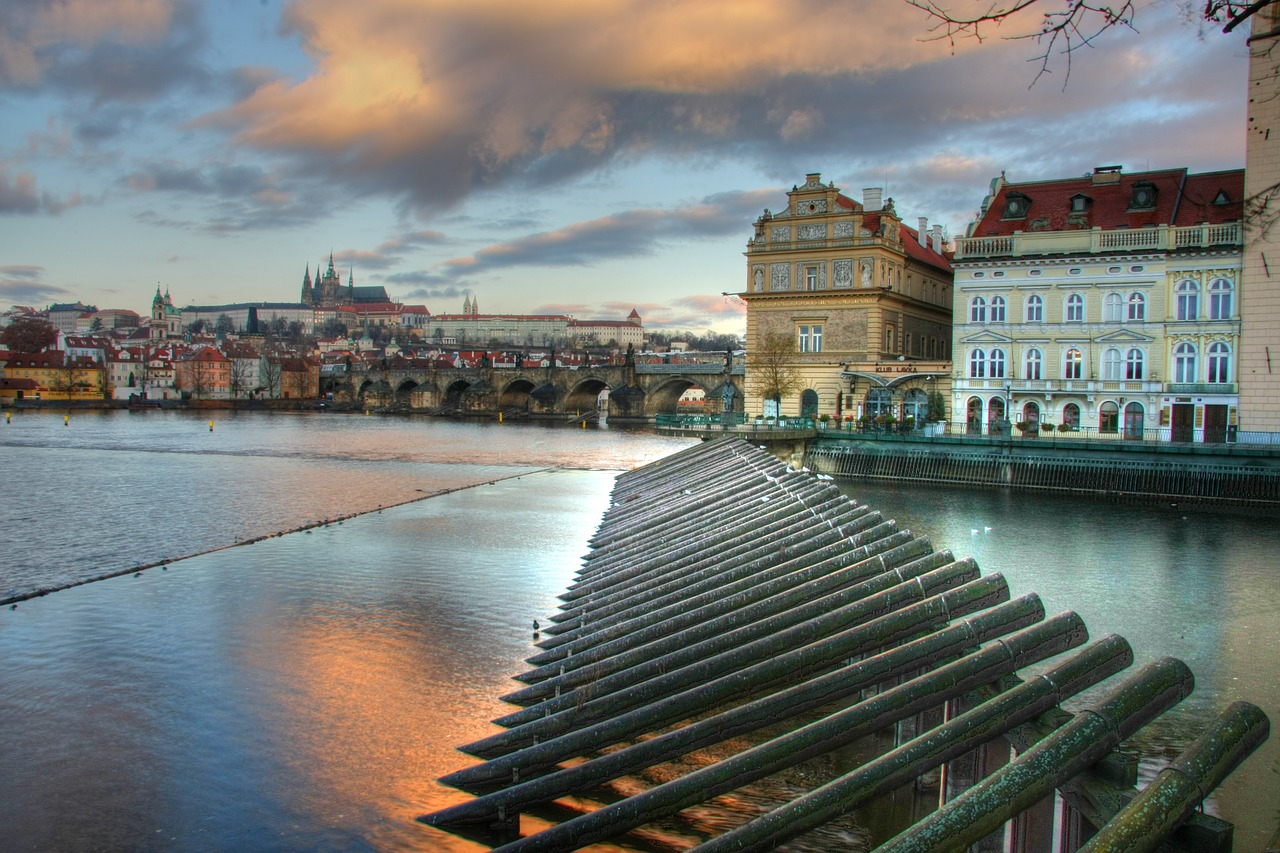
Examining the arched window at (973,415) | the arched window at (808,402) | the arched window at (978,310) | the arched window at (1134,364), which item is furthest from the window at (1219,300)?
the arched window at (808,402)

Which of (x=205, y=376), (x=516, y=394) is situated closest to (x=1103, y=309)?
(x=516, y=394)

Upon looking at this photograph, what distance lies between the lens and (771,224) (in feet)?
167

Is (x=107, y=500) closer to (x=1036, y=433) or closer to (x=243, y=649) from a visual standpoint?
(x=243, y=649)

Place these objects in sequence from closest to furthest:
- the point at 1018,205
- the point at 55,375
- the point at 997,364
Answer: the point at 997,364
the point at 1018,205
the point at 55,375

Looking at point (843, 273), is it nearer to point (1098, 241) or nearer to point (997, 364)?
point (997, 364)

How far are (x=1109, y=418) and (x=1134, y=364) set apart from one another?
2.47 meters

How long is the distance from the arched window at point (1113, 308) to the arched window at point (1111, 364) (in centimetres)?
140

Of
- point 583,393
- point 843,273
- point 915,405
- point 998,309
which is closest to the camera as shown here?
point 998,309

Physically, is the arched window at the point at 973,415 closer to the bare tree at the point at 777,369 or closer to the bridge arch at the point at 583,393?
the bare tree at the point at 777,369

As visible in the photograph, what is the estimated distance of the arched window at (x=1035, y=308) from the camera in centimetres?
4191

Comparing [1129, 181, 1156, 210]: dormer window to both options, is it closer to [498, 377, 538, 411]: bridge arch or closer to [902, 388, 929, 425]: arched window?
[902, 388, 929, 425]: arched window

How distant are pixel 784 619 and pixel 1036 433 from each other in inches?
1345

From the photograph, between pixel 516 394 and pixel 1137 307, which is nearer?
pixel 1137 307

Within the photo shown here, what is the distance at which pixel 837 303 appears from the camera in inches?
1948
